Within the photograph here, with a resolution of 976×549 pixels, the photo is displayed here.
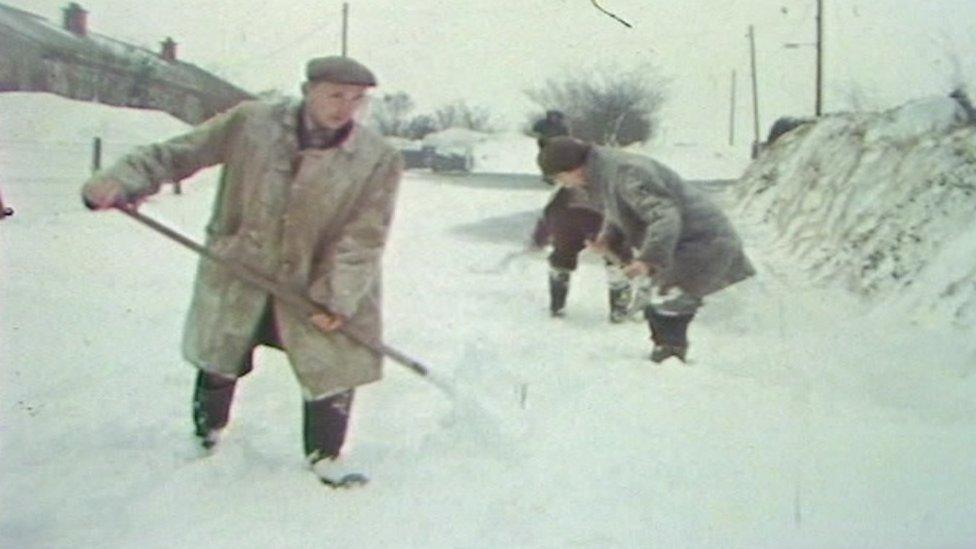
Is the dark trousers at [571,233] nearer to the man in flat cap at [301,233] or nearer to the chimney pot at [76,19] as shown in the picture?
the man in flat cap at [301,233]

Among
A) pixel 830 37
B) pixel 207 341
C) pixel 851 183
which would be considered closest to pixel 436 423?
pixel 207 341

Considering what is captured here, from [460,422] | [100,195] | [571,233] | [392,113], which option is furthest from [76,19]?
[571,233]

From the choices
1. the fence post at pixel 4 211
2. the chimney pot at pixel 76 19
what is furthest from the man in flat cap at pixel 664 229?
the fence post at pixel 4 211

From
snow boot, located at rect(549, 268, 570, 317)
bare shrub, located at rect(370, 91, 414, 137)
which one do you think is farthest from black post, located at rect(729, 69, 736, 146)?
snow boot, located at rect(549, 268, 570, 317)

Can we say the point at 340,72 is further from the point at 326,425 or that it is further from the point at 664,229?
the point at 664,229

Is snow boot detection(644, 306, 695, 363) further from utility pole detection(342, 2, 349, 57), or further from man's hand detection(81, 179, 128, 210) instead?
man's hand detection(81, 179, 128, 210)
